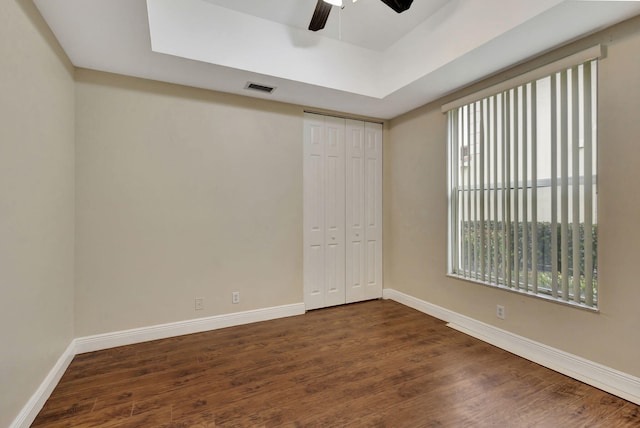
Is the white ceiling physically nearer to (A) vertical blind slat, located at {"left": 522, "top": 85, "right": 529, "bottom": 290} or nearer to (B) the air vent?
(B) the air vent

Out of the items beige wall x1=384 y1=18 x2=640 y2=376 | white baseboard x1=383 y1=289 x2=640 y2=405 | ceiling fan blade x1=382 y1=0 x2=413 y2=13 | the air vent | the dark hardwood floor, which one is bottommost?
the dark hardwood floor

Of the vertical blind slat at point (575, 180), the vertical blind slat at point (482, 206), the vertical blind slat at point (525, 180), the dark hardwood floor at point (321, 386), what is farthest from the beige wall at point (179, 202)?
the vertical blind slat at point (575, 180)

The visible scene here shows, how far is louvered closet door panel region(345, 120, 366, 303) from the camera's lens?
401 centimetres

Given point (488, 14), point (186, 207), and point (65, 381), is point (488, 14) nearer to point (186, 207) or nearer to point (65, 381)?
point (186, 207)

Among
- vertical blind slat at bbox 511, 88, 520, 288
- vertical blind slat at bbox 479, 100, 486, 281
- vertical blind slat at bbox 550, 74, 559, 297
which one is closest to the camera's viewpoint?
vertical blind slat at bbox 550, 74, 559, 297

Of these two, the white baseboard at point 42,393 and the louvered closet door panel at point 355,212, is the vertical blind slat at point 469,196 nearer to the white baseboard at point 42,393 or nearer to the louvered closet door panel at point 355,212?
the louvered closet door panel at point 355,212

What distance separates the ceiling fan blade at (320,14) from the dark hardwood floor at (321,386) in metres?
2.71

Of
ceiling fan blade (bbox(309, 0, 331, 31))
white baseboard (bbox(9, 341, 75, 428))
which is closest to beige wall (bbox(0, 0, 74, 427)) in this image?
white baseboard (bbox(9, 341, 75, 428))

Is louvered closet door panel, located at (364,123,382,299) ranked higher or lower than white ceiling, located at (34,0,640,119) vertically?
lower

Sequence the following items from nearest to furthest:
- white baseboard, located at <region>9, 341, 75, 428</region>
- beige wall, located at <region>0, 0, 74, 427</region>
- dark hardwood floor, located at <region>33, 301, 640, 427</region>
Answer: beige wall, located at <region>0, 0, 74, 427</region>, white baseboard, located at <region>9, 341, 75, 428</region>, dark hardwood floor, located at <region>33, 301, 640, 427</region>

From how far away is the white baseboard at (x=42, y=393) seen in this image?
1679 millimetres

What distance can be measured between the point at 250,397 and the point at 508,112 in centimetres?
319

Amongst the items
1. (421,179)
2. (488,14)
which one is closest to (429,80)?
(488,14)

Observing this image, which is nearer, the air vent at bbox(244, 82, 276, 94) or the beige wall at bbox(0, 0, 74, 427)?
the beige wall at bbox(0, 0, 74, 427)
